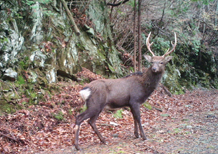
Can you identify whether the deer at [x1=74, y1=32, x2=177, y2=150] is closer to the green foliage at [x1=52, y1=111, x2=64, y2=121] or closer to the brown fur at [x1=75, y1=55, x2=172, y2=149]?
the brown fur at [x1=75, y1=55, x2=172, y2=149]

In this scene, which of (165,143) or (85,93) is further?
(85,93)

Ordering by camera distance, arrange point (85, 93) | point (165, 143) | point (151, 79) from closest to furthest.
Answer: point (165, 143)
point (85, 93)
point (151, 79)

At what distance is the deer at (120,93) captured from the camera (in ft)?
20.0

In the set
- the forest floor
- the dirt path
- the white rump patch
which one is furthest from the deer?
the forest floor

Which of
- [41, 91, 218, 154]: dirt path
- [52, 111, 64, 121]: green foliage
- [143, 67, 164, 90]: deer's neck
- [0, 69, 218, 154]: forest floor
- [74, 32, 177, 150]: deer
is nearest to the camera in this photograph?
[41, 91, 218, 154]: dirt path

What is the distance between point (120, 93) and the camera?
21.6 ft

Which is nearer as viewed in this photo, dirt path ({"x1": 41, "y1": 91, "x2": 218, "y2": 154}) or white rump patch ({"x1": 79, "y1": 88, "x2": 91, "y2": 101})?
dirt path ({"x1": 41, "y1": 91, "x2": 218, "y2": 154})

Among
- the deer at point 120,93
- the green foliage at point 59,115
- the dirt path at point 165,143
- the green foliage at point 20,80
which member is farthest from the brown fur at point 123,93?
the green foliage at point 20,80

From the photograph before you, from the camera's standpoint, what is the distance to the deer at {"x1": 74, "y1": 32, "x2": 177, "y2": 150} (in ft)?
20.0

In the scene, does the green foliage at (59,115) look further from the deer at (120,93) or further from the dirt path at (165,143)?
the deer at (120,93)

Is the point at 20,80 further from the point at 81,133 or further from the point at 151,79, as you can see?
the point at 151,79

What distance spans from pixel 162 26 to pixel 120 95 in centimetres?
1163

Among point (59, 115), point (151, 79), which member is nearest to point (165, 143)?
point (151, 79)

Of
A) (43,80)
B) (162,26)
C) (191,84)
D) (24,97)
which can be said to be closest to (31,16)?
(43,80)
